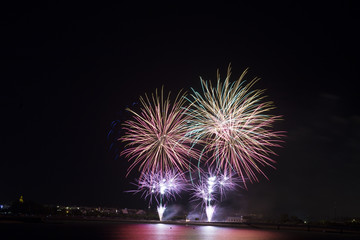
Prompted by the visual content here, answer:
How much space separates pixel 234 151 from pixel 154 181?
93.7 feet

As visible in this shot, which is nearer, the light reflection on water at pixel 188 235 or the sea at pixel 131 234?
the sea at pixel 131 234

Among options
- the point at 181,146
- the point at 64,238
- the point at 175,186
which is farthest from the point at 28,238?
the point at 175,186

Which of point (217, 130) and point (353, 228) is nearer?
point (217, 130)

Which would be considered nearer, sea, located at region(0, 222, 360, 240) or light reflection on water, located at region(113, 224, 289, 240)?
sea, located at region(0, 222, 360, 240)

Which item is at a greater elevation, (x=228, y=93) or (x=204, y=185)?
(x=228, y=93)

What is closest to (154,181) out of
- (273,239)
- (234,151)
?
(234,151)

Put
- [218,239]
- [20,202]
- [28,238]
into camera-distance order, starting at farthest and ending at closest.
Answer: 1. [20,202]
2. [218,239]
3. [28,238]

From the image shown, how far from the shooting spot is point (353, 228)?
50500 mm

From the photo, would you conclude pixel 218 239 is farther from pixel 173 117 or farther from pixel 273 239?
pixel 173 117

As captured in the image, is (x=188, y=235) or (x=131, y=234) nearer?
(x=131, y=234)

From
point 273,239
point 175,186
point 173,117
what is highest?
point 173,117

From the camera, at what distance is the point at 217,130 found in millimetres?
40281

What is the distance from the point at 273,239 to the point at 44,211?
7773 centimetres

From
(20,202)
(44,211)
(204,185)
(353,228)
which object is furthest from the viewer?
(20,202)
